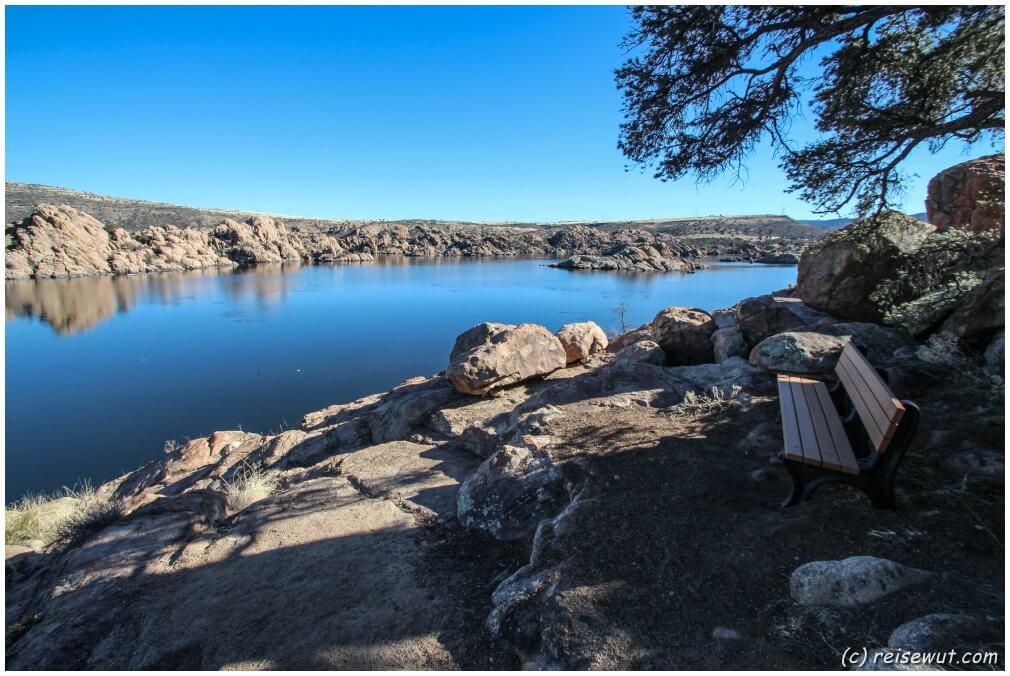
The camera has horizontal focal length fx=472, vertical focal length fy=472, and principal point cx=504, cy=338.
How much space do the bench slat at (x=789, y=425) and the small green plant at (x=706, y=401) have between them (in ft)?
2.30

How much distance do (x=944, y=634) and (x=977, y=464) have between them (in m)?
1.79

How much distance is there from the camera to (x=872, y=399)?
2.93m

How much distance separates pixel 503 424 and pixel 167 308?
29.0m

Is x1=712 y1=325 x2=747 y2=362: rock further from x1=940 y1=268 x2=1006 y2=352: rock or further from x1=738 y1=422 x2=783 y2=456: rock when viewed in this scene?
x1=738 y1=422 x2=783 y2=456: rock

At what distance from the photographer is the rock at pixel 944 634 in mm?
1670

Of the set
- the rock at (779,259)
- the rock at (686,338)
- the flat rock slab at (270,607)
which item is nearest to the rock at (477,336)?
the rock at (686,338)

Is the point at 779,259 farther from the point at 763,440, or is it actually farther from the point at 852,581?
the point at 852,581

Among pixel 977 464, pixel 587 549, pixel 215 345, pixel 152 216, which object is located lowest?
pixel 215 345

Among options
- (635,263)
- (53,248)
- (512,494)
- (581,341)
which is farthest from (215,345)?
(635,263)

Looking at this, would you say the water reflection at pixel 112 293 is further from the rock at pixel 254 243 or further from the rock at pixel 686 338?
the rock at pixel 686 338

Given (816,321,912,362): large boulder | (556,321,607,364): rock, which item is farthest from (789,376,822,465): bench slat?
(556,321,607,364): rock

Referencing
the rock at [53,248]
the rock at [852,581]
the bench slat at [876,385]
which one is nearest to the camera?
the rock at [852,581]

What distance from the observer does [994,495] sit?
2645 mm

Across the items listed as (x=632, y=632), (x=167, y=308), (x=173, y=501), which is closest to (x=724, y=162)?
(x=632, y=632)
